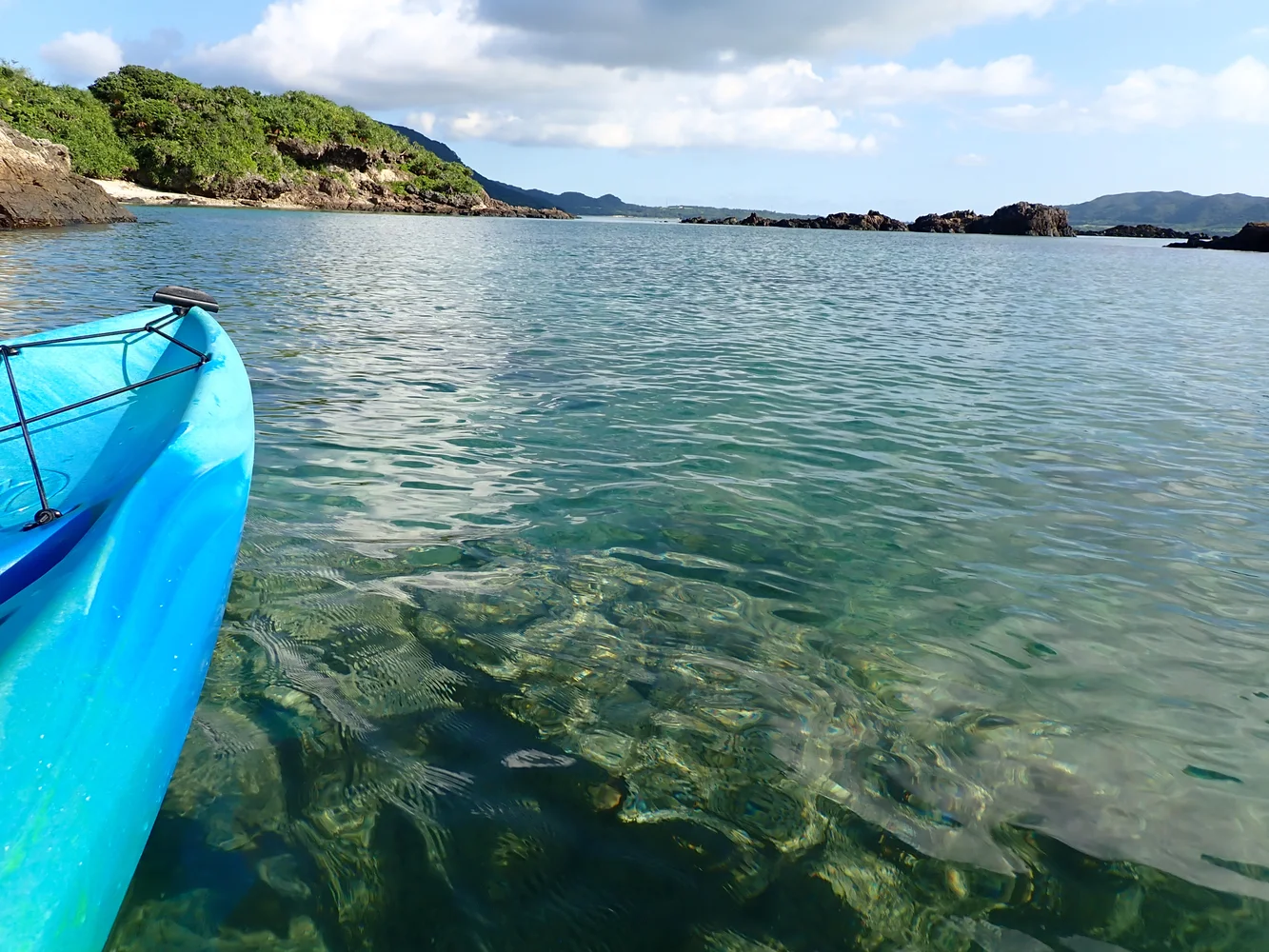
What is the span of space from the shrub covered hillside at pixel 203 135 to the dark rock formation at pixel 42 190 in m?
36.3

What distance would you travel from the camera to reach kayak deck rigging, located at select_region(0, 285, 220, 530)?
390 cm

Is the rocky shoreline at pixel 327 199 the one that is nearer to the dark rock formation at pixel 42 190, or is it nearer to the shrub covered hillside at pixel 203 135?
the shrub covered hillside at pixel 203 135

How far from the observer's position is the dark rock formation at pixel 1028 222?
5960 inches

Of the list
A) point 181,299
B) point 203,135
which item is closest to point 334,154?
point 203,135

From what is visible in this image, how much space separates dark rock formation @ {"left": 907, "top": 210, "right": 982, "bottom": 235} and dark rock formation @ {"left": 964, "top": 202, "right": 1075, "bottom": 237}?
5.99 ft


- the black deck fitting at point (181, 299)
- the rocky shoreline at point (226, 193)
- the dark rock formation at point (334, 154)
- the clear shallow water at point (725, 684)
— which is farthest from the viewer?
the dark rock formation at point (334, 154)

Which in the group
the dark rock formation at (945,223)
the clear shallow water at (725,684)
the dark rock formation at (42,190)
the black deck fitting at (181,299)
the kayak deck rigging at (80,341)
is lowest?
the clear shallow water at (725,684)

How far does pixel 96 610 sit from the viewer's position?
260 cm

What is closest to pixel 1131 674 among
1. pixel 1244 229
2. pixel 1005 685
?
pixel 1005 685

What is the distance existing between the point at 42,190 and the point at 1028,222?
164267 mm

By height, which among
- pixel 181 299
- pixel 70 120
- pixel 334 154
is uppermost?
pixel 334 154

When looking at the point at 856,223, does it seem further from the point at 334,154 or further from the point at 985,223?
the point at 334,154

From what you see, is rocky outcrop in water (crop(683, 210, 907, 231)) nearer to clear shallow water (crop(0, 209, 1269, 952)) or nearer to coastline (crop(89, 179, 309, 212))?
coastline (crop(89, 179, 309, 212))

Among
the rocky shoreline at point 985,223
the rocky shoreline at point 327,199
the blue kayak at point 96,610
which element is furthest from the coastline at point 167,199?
the rocky shoreline at point 985,223
